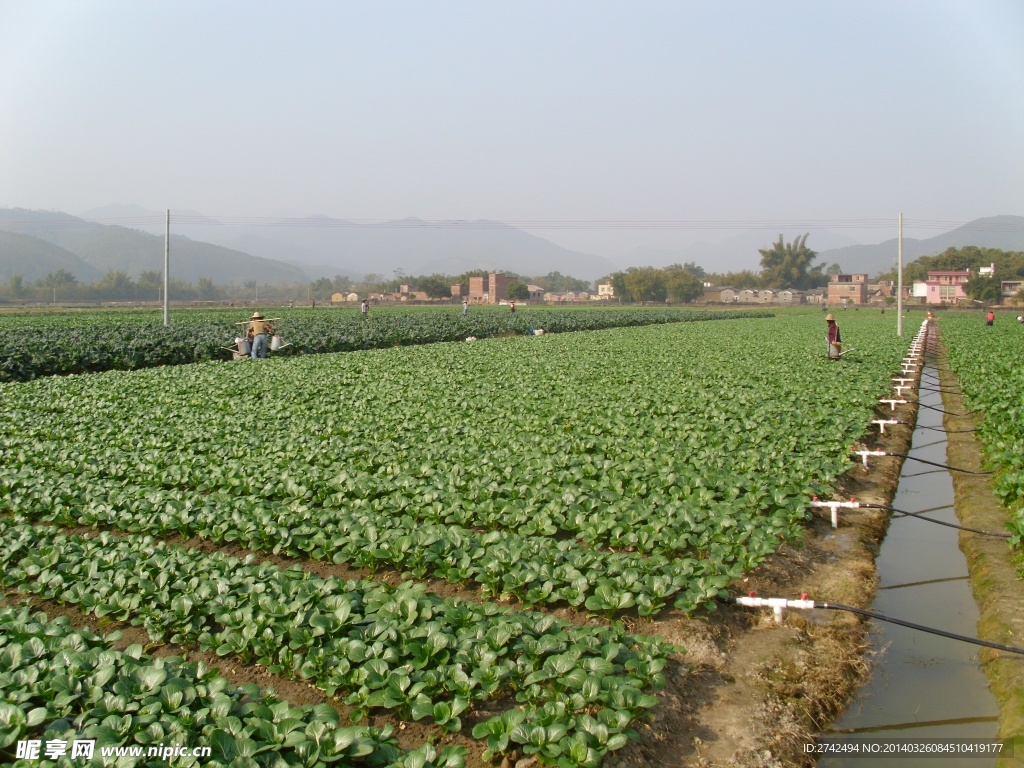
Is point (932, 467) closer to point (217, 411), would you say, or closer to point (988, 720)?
point (988, 720)

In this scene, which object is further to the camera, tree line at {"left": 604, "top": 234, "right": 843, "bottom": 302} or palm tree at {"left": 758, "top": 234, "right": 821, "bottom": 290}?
palm tree at {"left": 758, "top": 234, "right": 821, "bottom": 290}

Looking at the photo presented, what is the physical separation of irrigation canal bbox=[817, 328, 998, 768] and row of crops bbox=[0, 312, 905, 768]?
1.05 metres

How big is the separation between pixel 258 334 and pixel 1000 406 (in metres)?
19.1

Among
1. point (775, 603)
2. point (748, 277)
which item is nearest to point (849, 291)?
point (748, 277)

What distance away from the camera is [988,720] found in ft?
16.4

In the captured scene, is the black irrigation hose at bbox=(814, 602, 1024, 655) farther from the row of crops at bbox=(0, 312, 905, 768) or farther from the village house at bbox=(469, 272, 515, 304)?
the village house at bbox=(469, 272, 515, 304)

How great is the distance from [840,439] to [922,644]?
5.27 m

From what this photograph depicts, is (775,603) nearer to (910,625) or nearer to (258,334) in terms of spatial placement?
(910,625)

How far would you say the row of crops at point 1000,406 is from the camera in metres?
8.93

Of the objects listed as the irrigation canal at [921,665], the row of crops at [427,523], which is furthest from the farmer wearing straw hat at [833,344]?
the irrigation canal at [921,665]

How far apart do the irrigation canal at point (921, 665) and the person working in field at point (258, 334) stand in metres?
18.9

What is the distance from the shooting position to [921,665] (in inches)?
225

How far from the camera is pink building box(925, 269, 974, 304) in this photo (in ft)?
364

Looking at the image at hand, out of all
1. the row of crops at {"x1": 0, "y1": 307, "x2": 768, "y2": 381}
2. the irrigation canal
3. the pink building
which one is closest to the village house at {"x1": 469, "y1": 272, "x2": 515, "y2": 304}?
the pink building
